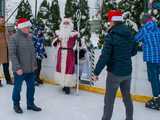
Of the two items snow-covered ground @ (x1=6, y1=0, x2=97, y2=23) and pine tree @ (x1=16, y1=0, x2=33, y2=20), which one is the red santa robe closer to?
pine tree @ (x1=16, y1=0, x2=33, y2=20)

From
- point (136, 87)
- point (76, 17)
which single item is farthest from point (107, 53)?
point (76, 17)

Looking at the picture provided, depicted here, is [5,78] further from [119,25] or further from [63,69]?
[119,25]

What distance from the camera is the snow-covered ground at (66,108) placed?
5.96 meters

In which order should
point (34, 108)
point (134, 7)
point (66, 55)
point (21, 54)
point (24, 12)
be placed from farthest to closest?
1. point (24, 12)
2. point (66, 55)
3. point (134, 7)
4. point (34, 108)
5. point (21, 54)

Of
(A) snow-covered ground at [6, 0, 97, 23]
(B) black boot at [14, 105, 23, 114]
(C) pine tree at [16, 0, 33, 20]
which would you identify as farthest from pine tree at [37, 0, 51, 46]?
(B) black boot at [14, 105, 23, 114]

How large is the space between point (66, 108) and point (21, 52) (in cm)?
132

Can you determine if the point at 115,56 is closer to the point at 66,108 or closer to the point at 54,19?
the point at 66,108

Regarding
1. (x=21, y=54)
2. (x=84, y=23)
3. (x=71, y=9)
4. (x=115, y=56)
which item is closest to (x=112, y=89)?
(x=115, y=56)

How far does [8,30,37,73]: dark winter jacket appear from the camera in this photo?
18.6ft

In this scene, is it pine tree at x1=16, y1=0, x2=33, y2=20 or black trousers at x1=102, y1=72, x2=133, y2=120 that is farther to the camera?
pine tree at x1=16, y1=0, x2=33, y2=20

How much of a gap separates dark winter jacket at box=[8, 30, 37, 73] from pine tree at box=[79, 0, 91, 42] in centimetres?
232

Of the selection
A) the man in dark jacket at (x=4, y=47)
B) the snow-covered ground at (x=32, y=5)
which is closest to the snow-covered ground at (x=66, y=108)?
the man in dark jacket at (x=4, y=47)

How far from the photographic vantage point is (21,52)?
5.76 meters

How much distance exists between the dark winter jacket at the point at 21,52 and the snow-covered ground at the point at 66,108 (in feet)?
2.49
